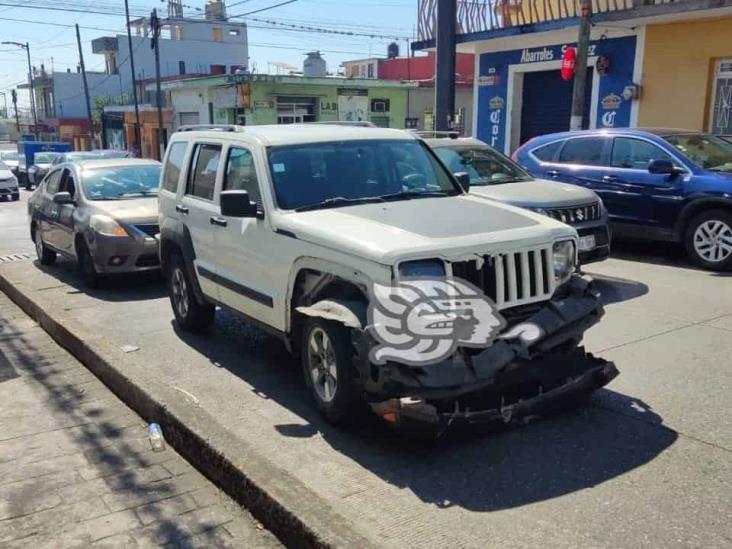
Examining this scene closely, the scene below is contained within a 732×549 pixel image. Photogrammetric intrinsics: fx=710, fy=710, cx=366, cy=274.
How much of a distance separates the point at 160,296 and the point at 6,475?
179 inches

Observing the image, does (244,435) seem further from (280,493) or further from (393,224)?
(393,224)

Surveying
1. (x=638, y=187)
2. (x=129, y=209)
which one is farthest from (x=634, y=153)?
(x=129, y=209)

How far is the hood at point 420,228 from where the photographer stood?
4059 millimetres

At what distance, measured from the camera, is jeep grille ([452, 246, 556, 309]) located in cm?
413

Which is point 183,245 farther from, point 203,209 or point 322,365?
point 322,365

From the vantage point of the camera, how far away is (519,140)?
1886 centimetres

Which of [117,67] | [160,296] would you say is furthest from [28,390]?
[117,67]

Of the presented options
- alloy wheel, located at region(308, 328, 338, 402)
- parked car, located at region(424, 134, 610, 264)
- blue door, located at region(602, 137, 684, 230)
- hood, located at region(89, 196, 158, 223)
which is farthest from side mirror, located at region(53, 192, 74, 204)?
blue door, located at region(602, 137, 684, 230)

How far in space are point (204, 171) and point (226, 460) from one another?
10.1ft

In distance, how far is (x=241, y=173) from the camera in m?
5.59

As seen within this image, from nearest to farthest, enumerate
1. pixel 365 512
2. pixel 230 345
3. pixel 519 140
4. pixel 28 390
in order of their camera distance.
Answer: pixel 365 512 → pixel 28 390 → pixel 230 345 → pixel 519 140

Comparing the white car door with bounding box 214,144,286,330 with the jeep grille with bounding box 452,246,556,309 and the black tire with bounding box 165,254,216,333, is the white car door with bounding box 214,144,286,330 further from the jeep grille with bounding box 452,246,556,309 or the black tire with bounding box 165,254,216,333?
the jeep grille with bounding box 452,246,556,309

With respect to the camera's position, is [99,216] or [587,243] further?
[99,216]

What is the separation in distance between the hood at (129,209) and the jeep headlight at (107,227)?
0.27ft
